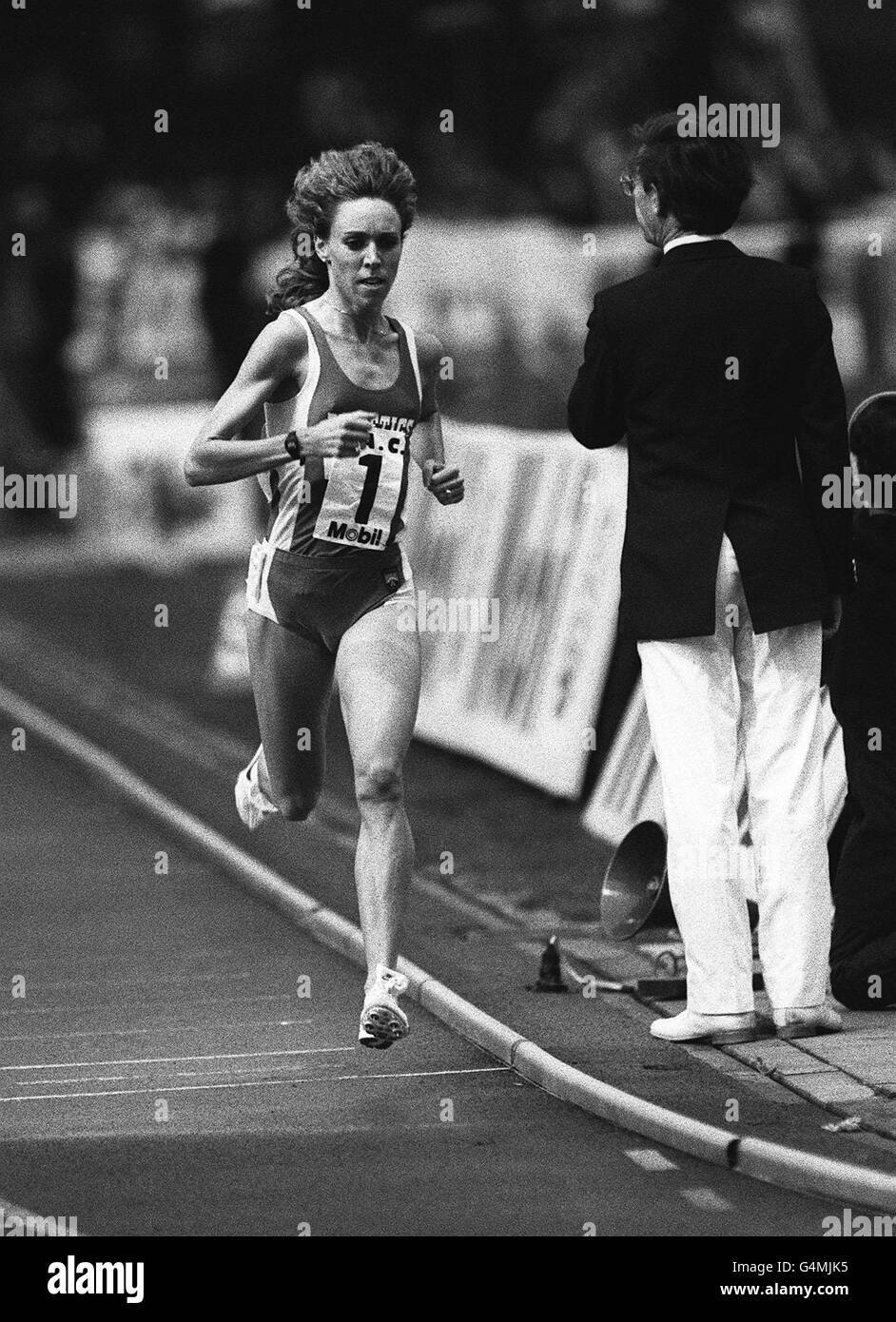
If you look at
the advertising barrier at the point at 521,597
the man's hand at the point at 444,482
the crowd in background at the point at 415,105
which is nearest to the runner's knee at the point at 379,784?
the man's hand at the point at 444,482

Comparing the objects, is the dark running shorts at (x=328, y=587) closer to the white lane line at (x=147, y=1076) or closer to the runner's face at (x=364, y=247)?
the runner's face at (x=364, y=247)

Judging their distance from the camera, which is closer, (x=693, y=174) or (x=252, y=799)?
(x=693, y=174)

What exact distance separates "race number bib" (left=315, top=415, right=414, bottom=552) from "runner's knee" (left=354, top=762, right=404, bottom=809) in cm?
62

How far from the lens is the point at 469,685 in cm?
1458

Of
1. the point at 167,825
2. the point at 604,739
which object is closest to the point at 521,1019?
the point at 604,739

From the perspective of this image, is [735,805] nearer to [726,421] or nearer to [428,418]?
[726,421]

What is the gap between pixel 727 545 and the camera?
7938 mm

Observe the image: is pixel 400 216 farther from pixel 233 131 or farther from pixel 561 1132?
pixel 233 131

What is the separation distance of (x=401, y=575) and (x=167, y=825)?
5.37m

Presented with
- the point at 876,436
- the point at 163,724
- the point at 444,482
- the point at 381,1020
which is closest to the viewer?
the point at 381,1020

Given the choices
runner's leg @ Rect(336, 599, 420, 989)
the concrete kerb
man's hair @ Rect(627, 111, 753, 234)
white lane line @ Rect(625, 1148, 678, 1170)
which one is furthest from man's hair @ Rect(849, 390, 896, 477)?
white lane line @ Rect(625, 1148, 678, 1170)

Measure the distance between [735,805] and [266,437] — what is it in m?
1.63

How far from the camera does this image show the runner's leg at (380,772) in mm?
7656

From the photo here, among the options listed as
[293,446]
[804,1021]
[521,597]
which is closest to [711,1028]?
[804,1021]
